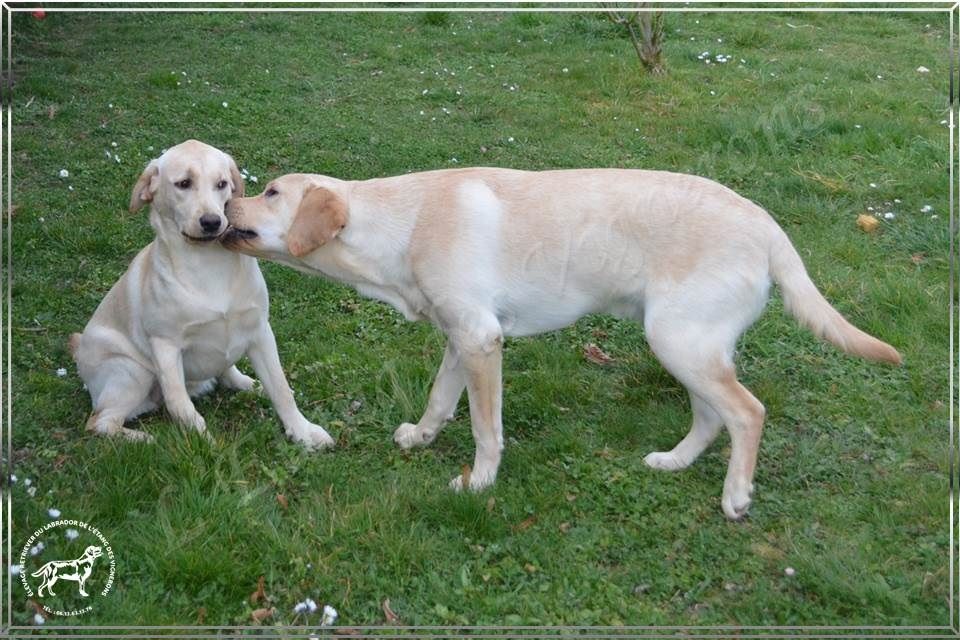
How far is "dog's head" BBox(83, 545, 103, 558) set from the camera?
3.89 metres

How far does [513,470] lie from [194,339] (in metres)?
1.61

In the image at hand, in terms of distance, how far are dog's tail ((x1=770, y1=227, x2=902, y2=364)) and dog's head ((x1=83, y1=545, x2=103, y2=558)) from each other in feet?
9.45

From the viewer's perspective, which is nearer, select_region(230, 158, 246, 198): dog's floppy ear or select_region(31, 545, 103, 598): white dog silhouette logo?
select_region(31, 545, 103, 598): white dog silhouette logo

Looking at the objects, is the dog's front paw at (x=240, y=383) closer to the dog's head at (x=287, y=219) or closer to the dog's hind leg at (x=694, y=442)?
the dog's head at (x=287, y=219)

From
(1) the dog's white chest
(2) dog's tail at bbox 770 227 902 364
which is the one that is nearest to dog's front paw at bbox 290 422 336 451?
(1) the dog's white chest

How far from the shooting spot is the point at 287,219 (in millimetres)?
4551

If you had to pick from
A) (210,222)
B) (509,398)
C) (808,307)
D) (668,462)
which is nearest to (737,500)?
(668,462)

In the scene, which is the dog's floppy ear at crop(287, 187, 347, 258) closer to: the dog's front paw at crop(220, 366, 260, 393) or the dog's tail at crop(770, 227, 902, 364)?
the dog's front paw at crop(220, 366, 260, 393)

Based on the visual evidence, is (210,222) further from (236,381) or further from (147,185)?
(236,381)

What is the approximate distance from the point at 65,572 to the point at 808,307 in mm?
3061

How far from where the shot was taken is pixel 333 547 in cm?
406

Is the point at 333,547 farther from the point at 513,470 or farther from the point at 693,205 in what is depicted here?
the point at 693,205

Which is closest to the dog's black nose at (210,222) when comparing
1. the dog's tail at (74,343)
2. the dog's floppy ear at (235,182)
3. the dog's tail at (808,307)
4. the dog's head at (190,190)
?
the dog's head at (190,190)

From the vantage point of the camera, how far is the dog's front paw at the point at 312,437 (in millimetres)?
4911
